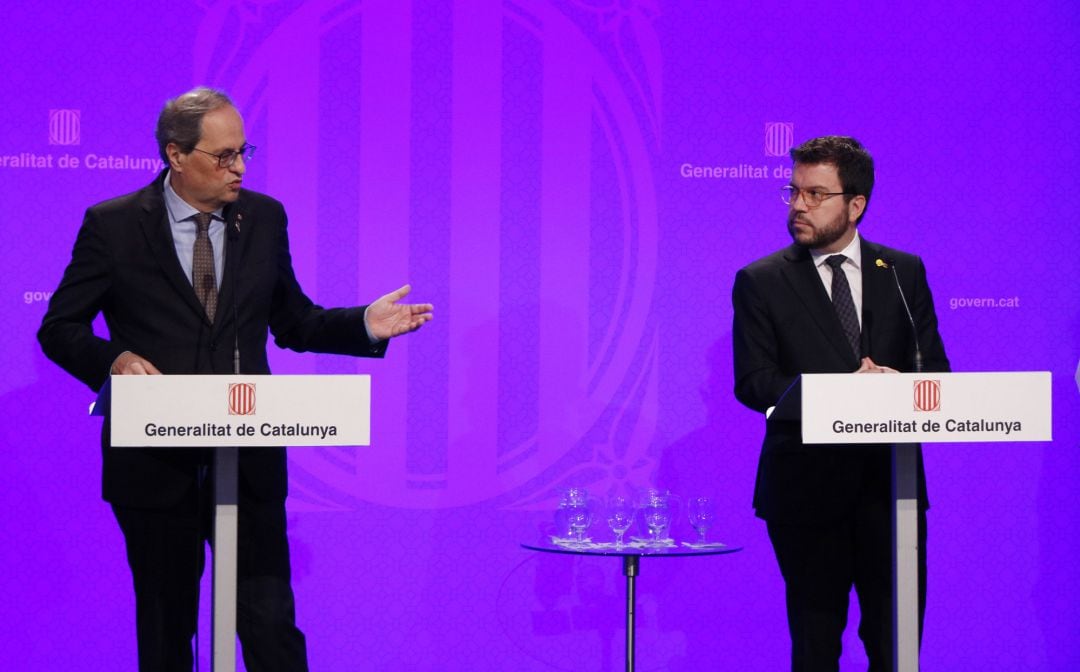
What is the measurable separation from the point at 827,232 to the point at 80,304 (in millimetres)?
1966

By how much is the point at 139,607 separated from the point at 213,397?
827 millimetres

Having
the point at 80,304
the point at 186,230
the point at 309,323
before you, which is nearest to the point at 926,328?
the point at 309,323

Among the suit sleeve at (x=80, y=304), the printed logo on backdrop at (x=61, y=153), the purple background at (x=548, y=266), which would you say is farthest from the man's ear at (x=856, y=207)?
the printed logo on backdrop at (x=61, y=153)

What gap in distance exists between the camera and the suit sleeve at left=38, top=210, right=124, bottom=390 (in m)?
3.02

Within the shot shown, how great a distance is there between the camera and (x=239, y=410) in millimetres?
2533

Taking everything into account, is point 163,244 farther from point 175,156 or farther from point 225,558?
point 225,558

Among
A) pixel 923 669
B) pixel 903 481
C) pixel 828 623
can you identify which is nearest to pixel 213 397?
pixel 903 481

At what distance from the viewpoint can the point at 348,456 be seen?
4508mm

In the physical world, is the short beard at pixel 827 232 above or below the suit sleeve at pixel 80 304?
above

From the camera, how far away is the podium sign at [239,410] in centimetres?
251

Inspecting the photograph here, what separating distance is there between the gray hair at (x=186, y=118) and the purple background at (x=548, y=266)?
1174 mm

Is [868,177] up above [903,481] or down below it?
above

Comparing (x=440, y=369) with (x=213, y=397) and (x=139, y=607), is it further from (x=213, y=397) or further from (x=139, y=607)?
(x=213, y=397)

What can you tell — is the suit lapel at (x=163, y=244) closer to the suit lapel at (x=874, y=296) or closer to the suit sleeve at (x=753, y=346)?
the suit sleeve at (x=753, y=346)
